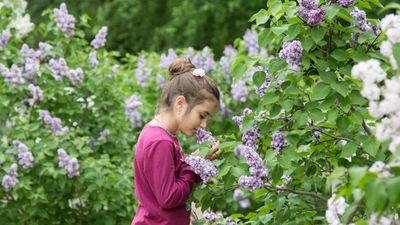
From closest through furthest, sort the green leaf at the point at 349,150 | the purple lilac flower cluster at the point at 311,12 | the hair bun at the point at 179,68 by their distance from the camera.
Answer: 1. the purple lilac flower cluster at the point at 311,12
2. the green leaf at the point at 349,150
3. the hair bun at the point at 179,68

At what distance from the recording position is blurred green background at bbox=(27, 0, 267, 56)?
56.4 ft

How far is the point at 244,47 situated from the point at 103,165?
2.72 metres

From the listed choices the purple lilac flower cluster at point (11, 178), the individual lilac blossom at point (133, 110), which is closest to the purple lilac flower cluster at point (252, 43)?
the individual lilac blossom at point (133, 110)

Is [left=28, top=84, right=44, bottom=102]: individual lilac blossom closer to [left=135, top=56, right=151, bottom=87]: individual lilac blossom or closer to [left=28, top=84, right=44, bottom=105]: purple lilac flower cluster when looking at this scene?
[left=28, top=84, right=44, bottom=105]: purple lilac flower cluster

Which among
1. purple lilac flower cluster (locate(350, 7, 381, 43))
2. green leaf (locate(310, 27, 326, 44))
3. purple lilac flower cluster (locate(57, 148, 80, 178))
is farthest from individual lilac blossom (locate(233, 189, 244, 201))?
green leaf (locate(310, 27, 326, 44))

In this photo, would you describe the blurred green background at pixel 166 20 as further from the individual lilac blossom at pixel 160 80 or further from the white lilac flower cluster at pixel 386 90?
the white lilac flower cluster at pixel 386 90

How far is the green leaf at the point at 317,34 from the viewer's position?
10.1ft

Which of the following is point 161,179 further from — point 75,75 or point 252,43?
point 252,43

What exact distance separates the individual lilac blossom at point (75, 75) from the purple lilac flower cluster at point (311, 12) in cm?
295

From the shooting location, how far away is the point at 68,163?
5.35 m

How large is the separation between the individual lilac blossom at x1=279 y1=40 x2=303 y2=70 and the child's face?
18.6 inches

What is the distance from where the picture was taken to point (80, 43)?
20.2ft

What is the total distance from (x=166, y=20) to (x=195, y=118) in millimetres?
16055

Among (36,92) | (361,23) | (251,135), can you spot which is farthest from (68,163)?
(361,23)
